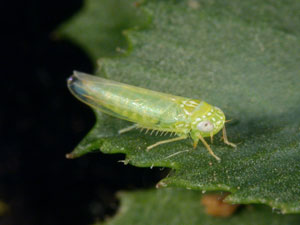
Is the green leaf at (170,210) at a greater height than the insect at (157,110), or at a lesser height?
lesser

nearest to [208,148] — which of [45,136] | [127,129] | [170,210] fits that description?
[127,129]

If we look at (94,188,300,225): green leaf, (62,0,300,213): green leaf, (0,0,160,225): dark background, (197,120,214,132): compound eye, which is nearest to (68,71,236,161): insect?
(197,120,214,132): compound eye

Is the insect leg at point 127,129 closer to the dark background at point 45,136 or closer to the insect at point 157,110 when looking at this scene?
the insect at point 157,110

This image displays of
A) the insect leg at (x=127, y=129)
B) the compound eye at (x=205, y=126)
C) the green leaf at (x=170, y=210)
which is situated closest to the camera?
the compound eye at (x=205, y=126)

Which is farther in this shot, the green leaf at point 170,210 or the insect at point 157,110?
the green leaf at point 170,210

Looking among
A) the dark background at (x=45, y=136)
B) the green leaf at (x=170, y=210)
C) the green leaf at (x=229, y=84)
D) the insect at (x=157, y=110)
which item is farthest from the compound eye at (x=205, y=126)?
the green leaf at (x=170, y=210)

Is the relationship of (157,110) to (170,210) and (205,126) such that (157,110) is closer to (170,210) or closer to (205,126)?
(205,126)
